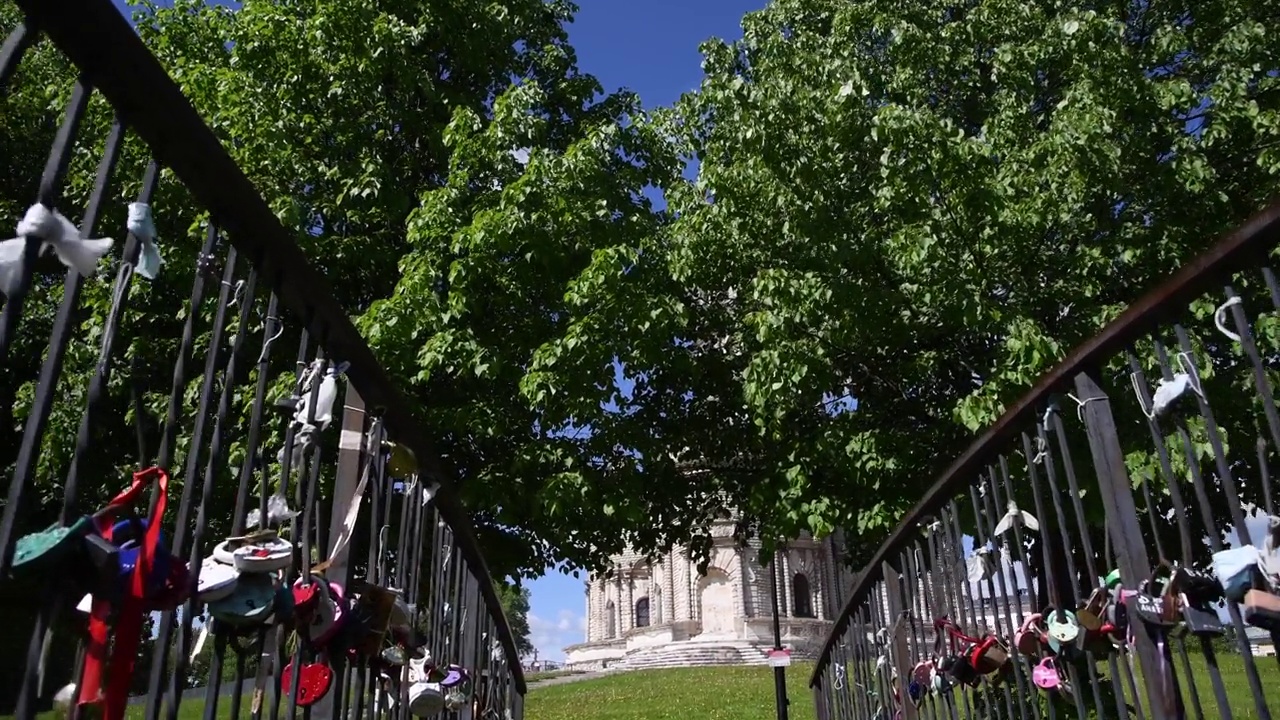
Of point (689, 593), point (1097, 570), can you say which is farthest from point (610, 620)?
point (1097, 570)

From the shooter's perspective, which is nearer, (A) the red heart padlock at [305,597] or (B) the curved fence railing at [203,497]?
(B) the curved fence railing at [203,497]

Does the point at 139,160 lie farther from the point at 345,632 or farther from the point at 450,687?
the point at 345,632

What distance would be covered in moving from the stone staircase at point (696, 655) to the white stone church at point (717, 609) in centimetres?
5

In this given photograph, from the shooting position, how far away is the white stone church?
168 feet

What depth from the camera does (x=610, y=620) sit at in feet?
219

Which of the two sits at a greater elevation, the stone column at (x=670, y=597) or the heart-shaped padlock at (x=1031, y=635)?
the stone column at (x=670, y=597)

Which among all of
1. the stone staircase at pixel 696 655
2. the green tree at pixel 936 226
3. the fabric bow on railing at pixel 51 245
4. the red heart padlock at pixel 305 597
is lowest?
the red heart padlock at pixel 305 597

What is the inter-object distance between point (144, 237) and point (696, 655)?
166 feet

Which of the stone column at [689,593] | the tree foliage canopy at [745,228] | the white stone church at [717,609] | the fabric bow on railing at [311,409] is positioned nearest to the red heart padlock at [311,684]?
the fabric bow on railing at [311,409]

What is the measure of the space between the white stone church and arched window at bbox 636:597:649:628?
0.06m

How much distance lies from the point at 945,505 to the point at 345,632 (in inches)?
96.4

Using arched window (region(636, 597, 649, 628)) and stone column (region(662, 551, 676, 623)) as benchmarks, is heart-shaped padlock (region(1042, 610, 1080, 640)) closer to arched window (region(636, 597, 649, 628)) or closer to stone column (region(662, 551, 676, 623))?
stone column (region(662, 551, 676, 623))

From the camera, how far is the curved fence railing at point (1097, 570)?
1913mm

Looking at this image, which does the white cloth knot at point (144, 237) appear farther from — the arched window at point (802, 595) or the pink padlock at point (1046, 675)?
the arched window at point (802, 595)
